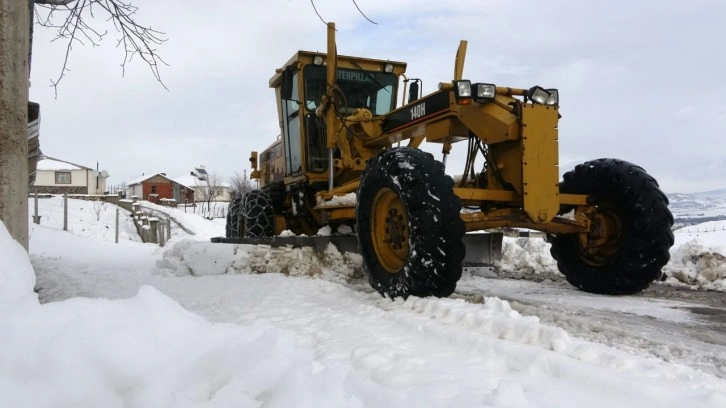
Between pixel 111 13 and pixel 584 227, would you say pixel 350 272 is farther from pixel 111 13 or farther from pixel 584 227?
pixel 111 13

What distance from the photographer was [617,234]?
536cm

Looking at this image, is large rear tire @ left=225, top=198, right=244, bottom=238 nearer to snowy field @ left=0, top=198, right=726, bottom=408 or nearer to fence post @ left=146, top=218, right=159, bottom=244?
snowy field @ left=0, top=198, right=726, bottom=408

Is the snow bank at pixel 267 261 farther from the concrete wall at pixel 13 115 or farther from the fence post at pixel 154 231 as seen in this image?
the fence post at pixel 154 231

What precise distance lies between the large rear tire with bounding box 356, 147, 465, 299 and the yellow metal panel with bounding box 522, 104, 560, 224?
683 mm

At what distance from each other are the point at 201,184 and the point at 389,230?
77043mm

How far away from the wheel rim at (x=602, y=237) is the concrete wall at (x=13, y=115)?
4627mm

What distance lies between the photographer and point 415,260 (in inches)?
169

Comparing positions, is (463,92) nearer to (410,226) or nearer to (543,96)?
(543,96)

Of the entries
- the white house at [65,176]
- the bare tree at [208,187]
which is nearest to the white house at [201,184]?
the bare tree at [208,187]

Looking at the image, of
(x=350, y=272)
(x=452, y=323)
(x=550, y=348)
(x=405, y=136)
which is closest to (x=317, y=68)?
(x=405, y=136)

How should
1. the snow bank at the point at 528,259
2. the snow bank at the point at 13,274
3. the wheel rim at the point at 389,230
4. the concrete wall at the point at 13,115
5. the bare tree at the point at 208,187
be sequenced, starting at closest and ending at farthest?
the snow bank at the point at 13,274
the concrete wall at the point at 13,115
the wheel rim at the point at 389,230
the snow bank at the point at 528,259
the bare tree at the point at 208,187

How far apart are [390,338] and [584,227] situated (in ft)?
9.49

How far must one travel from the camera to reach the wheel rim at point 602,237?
537 centimetres

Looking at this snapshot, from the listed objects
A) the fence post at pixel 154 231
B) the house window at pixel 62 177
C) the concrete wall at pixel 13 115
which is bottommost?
the fence post at pixel 154 231
